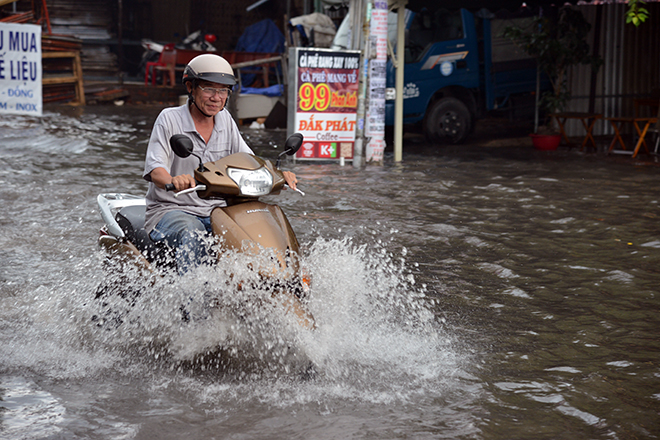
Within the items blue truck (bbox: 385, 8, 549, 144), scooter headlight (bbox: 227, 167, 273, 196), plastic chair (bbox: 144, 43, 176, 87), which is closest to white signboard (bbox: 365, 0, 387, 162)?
blue truck (bbox: 385, 8, 549, 144)

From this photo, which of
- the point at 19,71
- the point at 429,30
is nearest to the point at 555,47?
the point at 429,30

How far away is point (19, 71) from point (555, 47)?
10.3 metres

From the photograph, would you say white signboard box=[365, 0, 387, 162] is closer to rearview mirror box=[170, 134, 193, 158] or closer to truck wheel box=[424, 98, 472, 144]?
truck wheel box=[424, 98, 472, 144]

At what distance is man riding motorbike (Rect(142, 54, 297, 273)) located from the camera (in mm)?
3777

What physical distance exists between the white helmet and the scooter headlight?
56 cm

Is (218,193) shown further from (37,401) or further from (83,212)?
(83,212)

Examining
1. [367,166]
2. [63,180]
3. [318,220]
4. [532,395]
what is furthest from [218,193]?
[367,166]

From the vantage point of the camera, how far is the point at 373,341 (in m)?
4.16

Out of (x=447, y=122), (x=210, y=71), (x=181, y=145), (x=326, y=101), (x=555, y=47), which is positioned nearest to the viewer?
(x=181, y=145)

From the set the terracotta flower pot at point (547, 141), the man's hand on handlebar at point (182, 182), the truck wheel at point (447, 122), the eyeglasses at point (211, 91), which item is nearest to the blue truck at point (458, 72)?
the truck wheel at point (447, 122)

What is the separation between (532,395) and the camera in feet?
11.5

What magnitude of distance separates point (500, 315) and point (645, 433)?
1579 millimetres

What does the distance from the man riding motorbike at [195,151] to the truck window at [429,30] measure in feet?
33.0

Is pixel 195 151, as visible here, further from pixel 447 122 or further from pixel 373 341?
pixel 447 122
